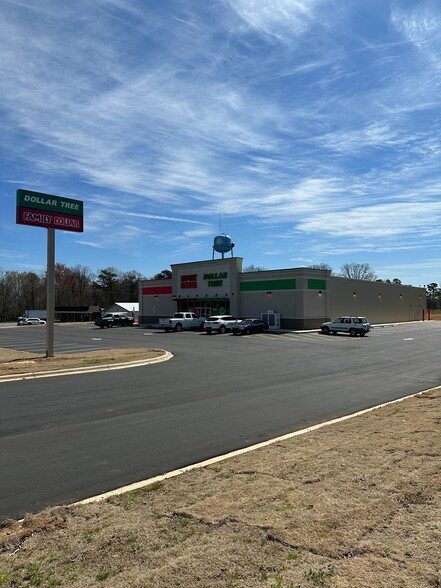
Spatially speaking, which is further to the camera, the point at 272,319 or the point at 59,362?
the point at 272,319

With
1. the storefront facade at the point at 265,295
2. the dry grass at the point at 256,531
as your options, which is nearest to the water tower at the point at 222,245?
the storefront facade at the point at 265,295

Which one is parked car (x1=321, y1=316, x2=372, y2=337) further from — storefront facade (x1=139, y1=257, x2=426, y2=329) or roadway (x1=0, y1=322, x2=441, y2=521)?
roadway (x1=0, y1=322, x2=441, y2=521)

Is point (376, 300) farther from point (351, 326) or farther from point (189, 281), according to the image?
point (189, 281)

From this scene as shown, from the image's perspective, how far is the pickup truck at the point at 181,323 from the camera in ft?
157

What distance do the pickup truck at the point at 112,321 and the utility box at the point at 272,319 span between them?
19.7 meters

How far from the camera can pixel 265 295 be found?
49656 mm

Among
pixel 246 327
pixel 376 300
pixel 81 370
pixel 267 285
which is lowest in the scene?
pixel 81 370

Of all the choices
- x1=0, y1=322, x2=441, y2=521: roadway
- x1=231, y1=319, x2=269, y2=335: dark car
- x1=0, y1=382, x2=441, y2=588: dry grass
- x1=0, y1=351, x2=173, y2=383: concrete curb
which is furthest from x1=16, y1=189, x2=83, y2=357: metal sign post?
x1=231, y1=319, x2=269, y2=335: dark car

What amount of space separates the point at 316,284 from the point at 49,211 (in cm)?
3144

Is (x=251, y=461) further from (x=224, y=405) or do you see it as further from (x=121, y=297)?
(x=121, y=297)

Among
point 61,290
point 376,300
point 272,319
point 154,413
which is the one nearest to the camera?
point 154,413

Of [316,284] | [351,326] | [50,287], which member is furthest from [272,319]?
[50,287]

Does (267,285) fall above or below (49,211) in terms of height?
below

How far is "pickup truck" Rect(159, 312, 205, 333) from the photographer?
47938mm
